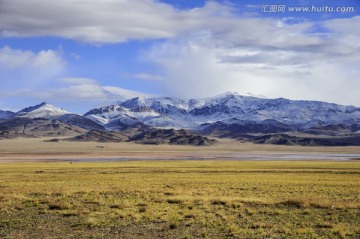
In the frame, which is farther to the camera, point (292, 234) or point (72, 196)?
point (72, 196)

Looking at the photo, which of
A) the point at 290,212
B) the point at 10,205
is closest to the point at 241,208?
the point at 290,212

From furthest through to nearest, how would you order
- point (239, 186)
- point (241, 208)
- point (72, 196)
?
point (239, 186) → point (72, 196) → point (241, 208)

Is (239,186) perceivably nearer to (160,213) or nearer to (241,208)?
(241,208)

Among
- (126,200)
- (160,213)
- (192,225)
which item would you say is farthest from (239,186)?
(192,225)

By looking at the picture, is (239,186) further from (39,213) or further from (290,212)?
(39,213)

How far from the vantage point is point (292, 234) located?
68.7ft

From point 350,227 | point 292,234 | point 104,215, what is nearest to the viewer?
point 292,234

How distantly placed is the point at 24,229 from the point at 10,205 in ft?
26.2

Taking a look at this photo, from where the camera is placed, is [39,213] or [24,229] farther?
[39,213]

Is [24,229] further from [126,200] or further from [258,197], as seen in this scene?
[258,197]

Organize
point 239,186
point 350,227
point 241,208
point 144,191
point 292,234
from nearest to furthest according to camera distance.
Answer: point 292,234 < point 350,227 < point 241,208 < point 144,191 < point 239,186

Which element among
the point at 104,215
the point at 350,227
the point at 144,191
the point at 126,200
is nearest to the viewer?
the point at 350,227

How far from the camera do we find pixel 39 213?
27.2 m

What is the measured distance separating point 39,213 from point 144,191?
39.5ft
